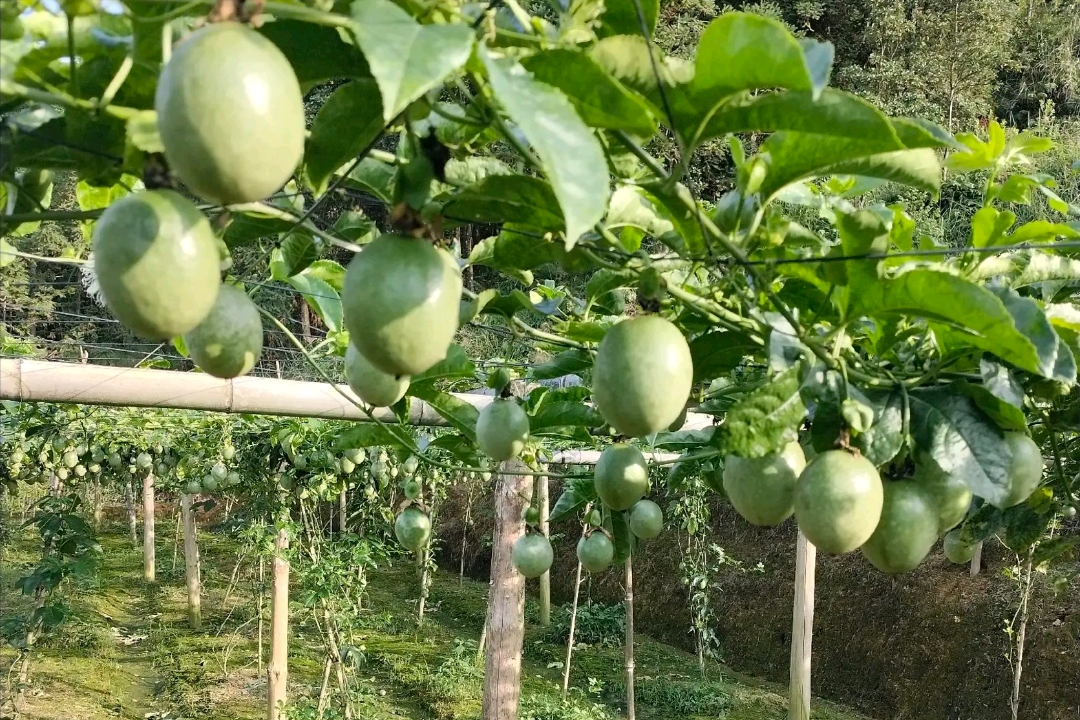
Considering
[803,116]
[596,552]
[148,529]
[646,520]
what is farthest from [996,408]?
[148,529]

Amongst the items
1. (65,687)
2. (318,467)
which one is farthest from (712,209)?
(65,687)

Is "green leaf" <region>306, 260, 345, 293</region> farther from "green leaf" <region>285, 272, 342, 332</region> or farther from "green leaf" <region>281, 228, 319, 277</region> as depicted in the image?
"green leaf" <region>281, 228, 319, 277</region>

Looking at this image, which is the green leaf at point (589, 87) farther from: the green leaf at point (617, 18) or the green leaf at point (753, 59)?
the green leaf at point (617, 18)

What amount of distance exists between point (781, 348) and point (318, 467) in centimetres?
467

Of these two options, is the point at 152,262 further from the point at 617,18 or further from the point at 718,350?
the point at 718,350

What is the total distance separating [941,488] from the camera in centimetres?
102

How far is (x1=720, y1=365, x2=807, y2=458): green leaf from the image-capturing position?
86 cm

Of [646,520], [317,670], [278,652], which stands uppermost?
[646,520]

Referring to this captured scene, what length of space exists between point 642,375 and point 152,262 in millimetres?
392

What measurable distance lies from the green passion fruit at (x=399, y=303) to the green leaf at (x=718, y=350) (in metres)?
0.54

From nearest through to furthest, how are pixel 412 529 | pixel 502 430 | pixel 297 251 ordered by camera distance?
pixel 297 251 → pixel 502 430 → pixel 412 529

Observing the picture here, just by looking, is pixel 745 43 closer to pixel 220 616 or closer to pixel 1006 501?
pixel 1006 501

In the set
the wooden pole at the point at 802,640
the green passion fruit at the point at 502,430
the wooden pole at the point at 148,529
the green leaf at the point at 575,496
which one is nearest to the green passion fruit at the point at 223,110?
the green passion fruit at the point at 502,430

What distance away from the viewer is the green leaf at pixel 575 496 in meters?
1.88
